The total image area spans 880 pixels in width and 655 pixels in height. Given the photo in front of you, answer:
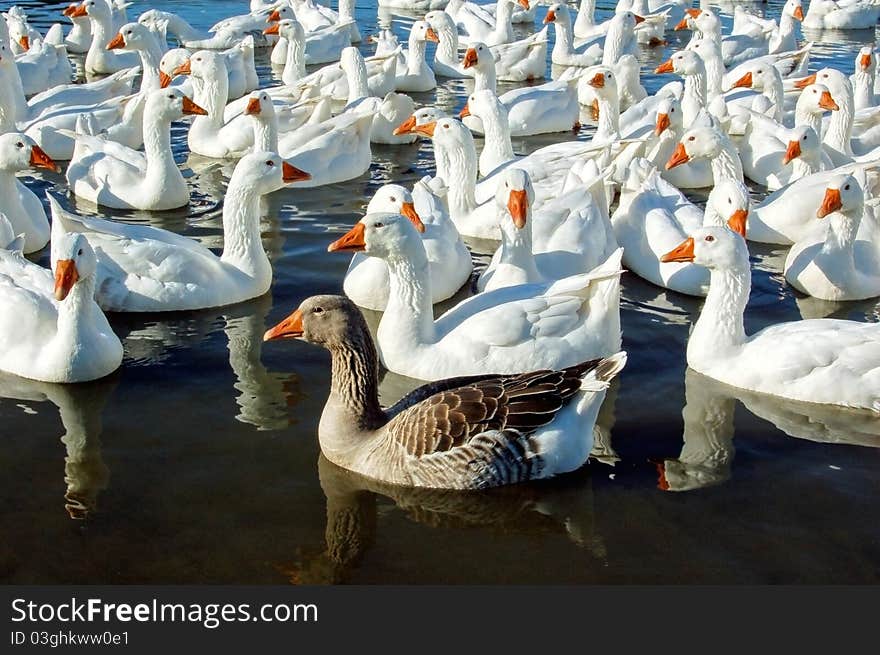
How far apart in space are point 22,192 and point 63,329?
131 inches

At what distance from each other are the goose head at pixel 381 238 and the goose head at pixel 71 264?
160 cm

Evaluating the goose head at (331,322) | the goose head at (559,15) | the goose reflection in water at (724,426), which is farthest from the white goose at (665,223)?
the goose head at (559,15)

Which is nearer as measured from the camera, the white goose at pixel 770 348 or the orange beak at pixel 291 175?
the white goose at pixel 770 348

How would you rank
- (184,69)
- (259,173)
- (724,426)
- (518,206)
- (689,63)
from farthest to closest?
(184,69) < (689,63) < (259,173) < (518,206) < (724,426)

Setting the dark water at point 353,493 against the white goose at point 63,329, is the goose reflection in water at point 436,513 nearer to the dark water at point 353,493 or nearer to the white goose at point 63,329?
the dark water at point 353,493

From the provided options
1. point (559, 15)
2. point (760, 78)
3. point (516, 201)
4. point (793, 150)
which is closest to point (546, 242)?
point (516, 201)

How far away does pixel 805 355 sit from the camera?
24.9ft

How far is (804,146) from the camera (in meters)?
11.4

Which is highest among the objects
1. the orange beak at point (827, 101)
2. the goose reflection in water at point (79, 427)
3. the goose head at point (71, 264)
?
the goose head at point (71, 264)

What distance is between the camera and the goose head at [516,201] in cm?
874

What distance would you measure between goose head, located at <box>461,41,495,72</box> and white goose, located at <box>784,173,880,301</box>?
6037 millimetres

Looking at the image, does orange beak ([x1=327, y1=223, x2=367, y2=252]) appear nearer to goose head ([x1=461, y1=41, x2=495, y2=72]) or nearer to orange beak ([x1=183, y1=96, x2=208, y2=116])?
orange beak ([x1=183, y1=96, x2=208, y2=116])

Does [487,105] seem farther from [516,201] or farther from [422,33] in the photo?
[422,33]

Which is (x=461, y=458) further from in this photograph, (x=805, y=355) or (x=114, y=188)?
(x=114, y=188)
